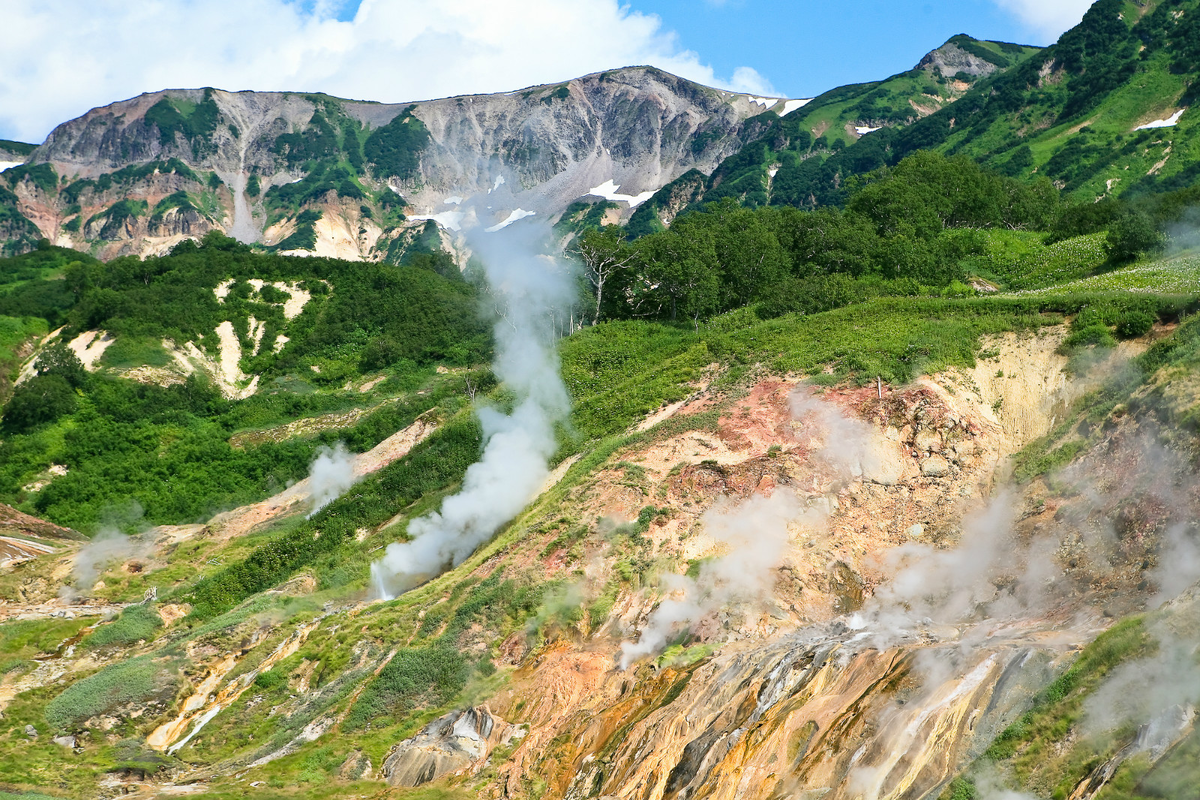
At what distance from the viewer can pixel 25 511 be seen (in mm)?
44156

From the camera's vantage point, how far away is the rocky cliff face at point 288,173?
167750mm

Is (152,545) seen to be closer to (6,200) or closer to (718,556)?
(718,556)

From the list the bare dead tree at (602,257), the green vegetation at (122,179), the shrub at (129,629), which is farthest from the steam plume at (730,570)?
the green vegetation at (122,179)

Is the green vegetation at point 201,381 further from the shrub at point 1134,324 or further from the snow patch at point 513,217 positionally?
the snow patch at point 513,217

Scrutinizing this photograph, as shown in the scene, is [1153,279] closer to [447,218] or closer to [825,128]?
[825,128]

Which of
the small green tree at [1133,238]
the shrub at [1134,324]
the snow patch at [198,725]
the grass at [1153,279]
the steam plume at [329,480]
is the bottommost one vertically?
the snow patch at [198,725]

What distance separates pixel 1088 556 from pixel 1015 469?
5.47 meters

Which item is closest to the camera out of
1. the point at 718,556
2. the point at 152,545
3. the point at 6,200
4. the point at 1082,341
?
the point at 718,556

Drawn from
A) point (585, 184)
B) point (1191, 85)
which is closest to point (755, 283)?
point (1191, 85)

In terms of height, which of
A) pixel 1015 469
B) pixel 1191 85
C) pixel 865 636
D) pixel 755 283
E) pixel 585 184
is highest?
pixel 585 184

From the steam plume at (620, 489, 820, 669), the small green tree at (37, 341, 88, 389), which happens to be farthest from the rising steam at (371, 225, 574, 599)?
the small green tree at (37, 341, 88, 389)

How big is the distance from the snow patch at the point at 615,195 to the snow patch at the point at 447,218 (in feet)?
86.1

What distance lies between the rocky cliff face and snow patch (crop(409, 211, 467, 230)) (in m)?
0.42

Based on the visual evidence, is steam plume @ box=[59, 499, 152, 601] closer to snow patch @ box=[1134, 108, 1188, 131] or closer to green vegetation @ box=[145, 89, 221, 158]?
snow patch @ box=[1134, 108, 1188, 131]
